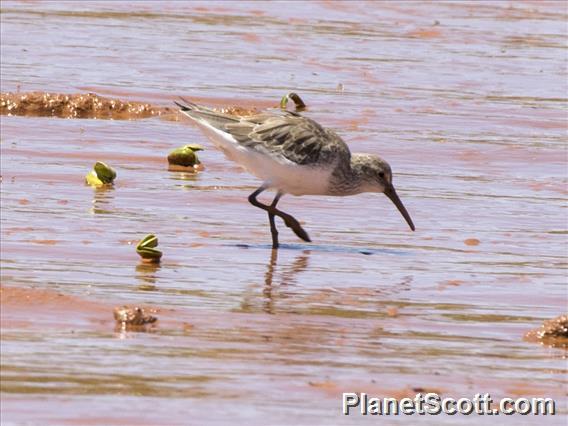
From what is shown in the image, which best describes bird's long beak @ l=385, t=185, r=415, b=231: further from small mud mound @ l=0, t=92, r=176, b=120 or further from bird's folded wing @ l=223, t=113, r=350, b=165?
small mud mound @ l=0, t=92, r=176, b=120

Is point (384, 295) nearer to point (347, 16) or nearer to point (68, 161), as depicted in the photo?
point (68, 161)

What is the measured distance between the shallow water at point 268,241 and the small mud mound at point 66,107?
0.98 ft

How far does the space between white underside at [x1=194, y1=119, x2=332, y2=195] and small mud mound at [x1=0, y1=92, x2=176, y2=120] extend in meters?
4.13

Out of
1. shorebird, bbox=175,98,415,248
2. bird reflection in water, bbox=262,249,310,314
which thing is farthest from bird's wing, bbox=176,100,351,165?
bird reflection in water, bbox=262,249,310,314

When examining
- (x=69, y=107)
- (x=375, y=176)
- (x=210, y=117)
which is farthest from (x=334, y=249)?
(x=69, y=107)

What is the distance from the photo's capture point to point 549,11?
2533 cm

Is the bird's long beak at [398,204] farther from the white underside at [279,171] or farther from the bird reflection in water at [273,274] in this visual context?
the bird reflection in water at [273,274]

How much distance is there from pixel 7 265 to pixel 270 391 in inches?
102

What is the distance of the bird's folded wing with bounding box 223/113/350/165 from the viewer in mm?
9898

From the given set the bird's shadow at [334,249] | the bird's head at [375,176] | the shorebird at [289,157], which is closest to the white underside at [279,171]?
the shorebird at [289,157]

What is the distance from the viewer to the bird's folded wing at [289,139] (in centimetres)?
990

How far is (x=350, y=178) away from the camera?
10148 mm

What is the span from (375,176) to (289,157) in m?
0.76

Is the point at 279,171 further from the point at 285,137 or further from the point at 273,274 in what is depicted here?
the point at 273,274
